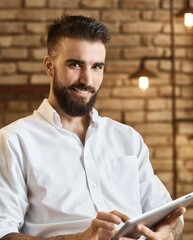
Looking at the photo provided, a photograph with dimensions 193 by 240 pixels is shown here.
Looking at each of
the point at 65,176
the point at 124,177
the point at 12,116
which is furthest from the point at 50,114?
the point at 12,116

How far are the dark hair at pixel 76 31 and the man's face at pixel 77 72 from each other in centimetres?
2

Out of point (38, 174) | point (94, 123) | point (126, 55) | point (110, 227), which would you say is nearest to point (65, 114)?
point (94, 123)

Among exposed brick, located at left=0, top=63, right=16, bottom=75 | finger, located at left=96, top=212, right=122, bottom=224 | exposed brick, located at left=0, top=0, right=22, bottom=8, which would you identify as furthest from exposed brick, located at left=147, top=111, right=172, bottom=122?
finger, located at left=96, top=212, right=122, bottom=224

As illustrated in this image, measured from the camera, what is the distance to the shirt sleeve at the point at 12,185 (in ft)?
6.50

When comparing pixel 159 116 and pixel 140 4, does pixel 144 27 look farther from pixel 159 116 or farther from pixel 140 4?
pixel 159 116

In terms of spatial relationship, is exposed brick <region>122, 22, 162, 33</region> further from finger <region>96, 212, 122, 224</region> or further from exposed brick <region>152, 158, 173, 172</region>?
finger <region>96, 212, 122, 224</region>

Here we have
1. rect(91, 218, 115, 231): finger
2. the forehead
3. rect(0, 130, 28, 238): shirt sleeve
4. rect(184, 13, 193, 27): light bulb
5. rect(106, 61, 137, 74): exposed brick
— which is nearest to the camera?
rect(91, 218, 115, 231): finger

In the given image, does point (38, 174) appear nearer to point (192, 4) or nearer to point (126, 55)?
point (126, 55)

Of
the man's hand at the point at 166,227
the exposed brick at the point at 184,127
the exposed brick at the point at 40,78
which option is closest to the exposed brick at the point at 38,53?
the exposed brick at the point at 40,78

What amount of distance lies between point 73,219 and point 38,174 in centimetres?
19

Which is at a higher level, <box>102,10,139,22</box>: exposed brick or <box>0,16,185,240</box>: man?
<box>102,10,139,22</box>: exposed brick

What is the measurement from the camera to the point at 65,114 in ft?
7.29

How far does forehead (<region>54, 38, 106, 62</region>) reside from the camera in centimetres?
212

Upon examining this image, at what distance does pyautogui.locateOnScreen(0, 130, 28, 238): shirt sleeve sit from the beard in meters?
0.23
